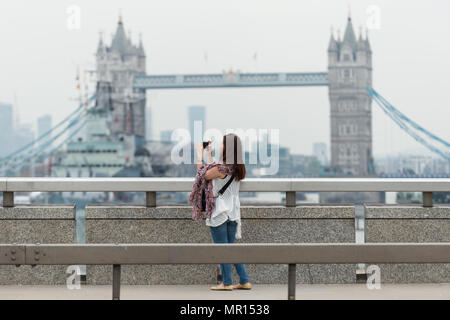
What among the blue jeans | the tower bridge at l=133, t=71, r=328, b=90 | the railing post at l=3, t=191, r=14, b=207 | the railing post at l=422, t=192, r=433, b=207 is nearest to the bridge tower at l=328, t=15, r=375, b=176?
the tower bridge at l=133, t=71, r=328, b=90

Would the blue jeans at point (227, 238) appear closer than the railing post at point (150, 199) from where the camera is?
Yes

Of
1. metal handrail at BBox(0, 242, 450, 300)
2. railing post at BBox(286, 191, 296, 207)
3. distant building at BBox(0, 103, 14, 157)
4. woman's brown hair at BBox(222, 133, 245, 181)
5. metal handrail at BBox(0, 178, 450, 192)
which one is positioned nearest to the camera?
metal handrail at BBox(0, 242, 450, 300)

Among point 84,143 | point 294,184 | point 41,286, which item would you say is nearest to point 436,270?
point 294,184

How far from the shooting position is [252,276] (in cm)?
586

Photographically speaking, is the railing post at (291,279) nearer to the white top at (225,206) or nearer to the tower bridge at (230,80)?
the white top at (225,206)

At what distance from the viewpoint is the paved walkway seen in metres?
5.30

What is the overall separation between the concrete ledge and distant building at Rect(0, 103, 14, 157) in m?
102

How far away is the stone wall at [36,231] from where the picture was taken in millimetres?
5840

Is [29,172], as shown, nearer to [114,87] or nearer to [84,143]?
[114,87]

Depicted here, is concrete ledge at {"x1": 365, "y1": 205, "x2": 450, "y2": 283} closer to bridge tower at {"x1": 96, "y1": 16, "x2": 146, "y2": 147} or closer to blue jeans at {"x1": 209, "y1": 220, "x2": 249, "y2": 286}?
blue jeans at {"x1": 209, "y1": 220, "x2": 249, "y2": 286}

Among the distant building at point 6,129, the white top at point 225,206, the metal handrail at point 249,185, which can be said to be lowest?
the white top at point 225,206

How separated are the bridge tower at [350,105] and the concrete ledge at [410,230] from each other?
104 meters

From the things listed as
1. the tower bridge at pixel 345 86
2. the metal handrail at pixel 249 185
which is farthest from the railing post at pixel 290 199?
the tower bridge at pixel 345 86

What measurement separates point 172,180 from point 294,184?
2.95 feet
